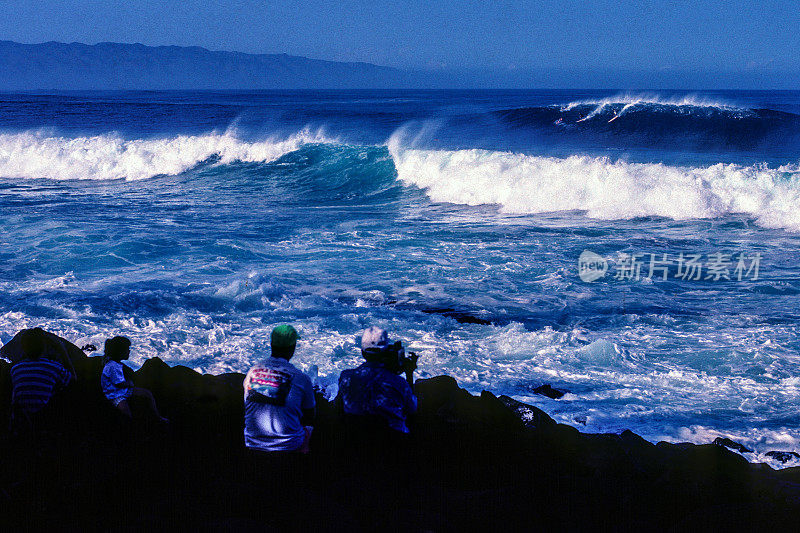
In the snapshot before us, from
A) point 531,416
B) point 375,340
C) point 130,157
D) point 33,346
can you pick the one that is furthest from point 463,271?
point 130,157

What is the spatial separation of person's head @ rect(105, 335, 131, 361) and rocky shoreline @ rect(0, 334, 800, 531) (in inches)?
17.0

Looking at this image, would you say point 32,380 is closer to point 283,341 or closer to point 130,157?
point 283,341

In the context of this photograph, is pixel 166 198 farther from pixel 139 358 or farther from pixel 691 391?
pixel 691 391

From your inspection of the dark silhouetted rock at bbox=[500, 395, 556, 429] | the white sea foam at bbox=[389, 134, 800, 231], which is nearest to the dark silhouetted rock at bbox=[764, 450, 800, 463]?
the dark silhouetted rock at bbox=[500, 395, 556, 429]

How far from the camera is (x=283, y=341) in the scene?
12.4 ft

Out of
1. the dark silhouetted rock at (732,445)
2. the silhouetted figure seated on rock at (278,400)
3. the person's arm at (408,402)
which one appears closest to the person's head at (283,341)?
the silhouetted figure seated on rock at (278,400)

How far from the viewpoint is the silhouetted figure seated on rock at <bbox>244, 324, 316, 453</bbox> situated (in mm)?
3787

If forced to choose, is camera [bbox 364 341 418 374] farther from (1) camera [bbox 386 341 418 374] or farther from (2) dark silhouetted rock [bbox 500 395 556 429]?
(2) dark silhouetted rock [bbox 500 395 556 429]

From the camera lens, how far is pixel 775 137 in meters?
30.0

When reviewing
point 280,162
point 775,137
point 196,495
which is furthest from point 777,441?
point 775,137

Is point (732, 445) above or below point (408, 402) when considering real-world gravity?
below

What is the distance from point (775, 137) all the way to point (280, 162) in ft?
70.7

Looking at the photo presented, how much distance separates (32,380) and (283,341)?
191 centimetres

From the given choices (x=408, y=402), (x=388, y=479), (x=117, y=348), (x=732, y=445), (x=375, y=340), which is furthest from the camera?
(x=732, y=445)
